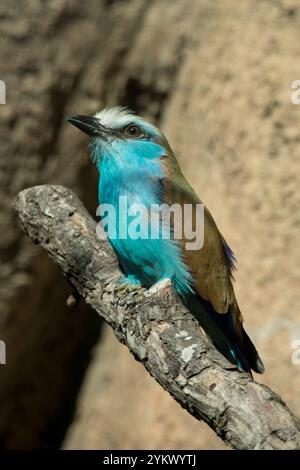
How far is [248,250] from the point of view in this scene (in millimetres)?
5180

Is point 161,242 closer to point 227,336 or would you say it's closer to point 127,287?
point 127,287

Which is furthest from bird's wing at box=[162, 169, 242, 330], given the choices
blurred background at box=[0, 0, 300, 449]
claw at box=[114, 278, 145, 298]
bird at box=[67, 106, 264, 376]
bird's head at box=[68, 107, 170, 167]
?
blurred background at box=[0, 0, 300, 449]

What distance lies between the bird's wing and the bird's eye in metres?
0.28

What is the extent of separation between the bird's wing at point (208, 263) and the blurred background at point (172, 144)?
1004mm

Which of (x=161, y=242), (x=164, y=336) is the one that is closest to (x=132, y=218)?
(x=161, y=242)

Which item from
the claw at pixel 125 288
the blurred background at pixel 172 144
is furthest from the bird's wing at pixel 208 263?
the blurred background at pixel 172 144

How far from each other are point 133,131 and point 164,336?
1438mm

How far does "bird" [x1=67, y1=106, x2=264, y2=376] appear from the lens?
12.7 ft

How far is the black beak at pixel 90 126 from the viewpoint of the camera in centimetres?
423

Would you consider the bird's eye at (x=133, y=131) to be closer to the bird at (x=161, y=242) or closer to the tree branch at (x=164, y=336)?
the bird at (x=161, y=242)

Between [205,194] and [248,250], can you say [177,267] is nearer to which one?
[248,250]

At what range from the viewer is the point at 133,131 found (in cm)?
426

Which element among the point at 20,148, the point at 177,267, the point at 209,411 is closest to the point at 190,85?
the point at 20,148
